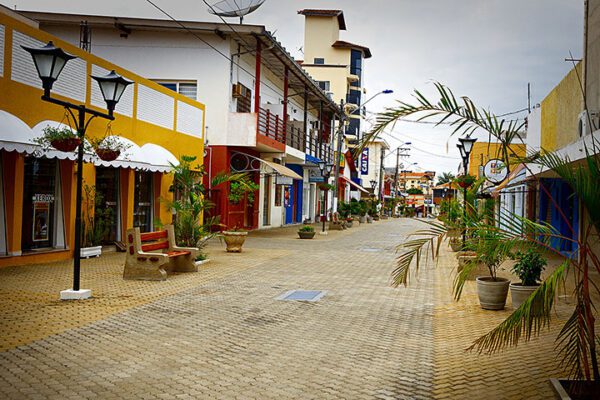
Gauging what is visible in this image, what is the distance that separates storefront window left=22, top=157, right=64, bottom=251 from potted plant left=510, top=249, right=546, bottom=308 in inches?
405

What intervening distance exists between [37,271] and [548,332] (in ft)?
31.3

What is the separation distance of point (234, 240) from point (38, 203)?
5886 millimetres

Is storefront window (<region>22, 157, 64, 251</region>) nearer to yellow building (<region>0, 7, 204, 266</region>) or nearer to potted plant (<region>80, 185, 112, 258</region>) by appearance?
yellow building (<region>0, 7, 204, 266</region>)

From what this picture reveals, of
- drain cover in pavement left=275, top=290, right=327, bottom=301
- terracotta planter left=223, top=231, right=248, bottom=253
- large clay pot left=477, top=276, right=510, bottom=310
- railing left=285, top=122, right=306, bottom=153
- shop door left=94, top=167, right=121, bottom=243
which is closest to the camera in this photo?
large clay pot left=477, top=276, right=510, bottom=310

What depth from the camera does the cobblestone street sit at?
5363 mm

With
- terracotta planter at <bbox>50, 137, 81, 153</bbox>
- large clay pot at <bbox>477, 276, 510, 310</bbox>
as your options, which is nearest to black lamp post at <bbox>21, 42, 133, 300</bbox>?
terracotta planter at <bbox>50, 137, 81, 153</bbox>

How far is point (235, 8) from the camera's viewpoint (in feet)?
Result: 78.7

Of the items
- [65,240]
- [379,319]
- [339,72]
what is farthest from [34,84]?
[339,72]

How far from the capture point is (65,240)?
14.5 metres

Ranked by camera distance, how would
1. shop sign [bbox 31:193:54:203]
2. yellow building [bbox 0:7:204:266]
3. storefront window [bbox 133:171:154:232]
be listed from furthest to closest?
1. storefront window [bbox 133:171:154:232]
2. shop sign [bbox 31:193:54:203]
3. yellow building [bbox 0:7:204:266]

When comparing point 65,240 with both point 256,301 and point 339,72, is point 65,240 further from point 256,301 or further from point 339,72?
point 339,72

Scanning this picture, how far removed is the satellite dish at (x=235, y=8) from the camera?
2373cm

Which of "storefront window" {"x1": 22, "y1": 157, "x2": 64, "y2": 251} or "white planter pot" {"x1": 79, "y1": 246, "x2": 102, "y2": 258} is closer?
"storefront window" {"x1": 22, "y1": 157, "x2": 64, "y2": 251}

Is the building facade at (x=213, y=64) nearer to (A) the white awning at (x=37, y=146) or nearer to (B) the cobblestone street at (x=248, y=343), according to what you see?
(A) the white awning at (x=37, y=146)
